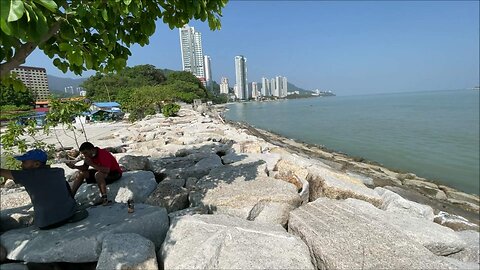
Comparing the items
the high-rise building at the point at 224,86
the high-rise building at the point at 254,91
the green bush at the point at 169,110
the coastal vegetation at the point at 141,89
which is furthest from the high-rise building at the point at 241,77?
the green bush at the point at 169,110

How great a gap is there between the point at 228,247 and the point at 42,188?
82.6 inches

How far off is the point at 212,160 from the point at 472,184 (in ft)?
38.6

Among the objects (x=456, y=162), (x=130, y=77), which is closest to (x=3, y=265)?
(x=456, y=162)

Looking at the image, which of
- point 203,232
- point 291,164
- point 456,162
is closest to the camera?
point 203,232

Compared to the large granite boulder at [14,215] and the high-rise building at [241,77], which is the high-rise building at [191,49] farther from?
the large granite boulder at [14,215]

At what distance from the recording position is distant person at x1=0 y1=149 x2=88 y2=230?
315cm

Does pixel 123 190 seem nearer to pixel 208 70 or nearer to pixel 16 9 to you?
pixel 16 9

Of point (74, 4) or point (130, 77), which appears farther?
point (130, 77)

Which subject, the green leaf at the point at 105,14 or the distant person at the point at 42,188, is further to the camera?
the distant person at the point at 42,188

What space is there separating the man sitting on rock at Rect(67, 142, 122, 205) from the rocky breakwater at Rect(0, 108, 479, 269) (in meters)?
0.13

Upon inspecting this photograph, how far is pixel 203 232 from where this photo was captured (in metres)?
3.04

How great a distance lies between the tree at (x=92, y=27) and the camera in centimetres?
160

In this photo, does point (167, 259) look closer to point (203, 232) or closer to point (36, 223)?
point (203, 232)

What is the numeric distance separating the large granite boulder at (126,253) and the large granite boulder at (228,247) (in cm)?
22
